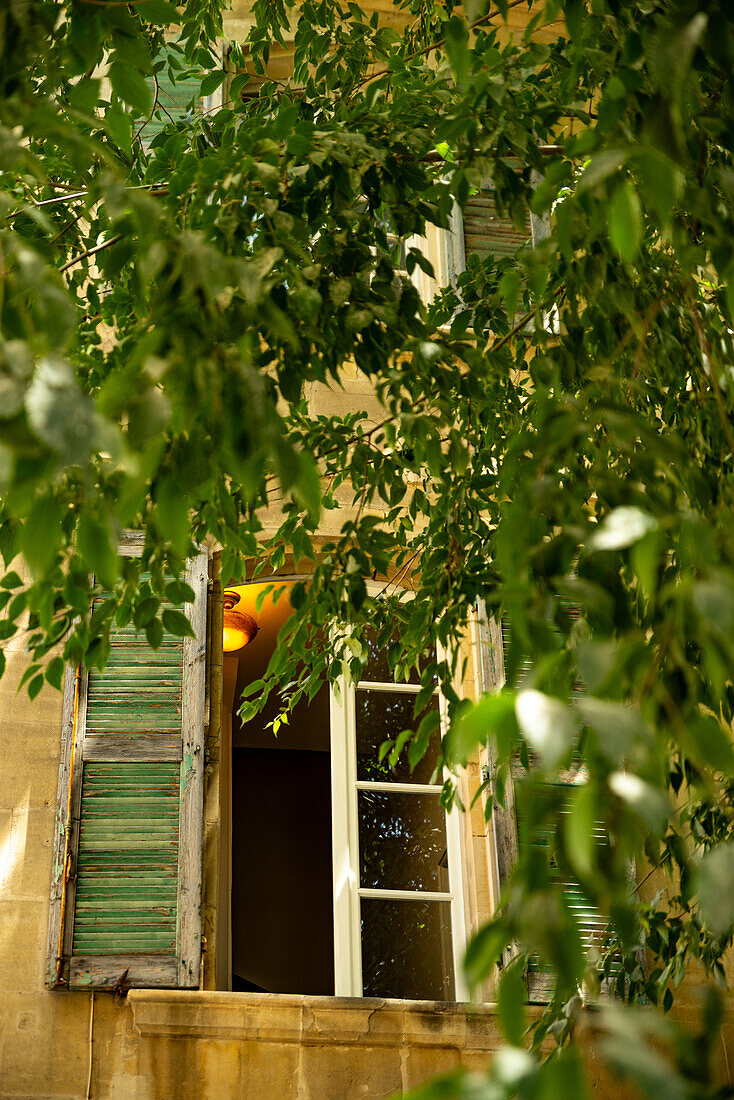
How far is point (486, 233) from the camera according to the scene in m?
6.58

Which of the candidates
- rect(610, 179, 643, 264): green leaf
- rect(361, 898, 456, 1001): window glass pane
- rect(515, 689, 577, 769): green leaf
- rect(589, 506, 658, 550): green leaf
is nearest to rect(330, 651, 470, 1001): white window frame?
rect(361, 898, 456, 1001): window glass pane

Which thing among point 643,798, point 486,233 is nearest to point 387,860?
point 486,233

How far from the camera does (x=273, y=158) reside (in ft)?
8.45

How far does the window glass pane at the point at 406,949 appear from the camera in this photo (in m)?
5.14

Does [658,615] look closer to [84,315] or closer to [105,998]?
[84,315]

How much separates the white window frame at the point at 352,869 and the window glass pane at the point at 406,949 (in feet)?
0.38

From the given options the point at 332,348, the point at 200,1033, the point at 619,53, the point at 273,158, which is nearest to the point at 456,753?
the point at 332,348

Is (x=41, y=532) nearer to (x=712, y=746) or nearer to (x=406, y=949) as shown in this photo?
(x=712, y=746)

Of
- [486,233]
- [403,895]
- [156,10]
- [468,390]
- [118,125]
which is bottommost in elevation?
[403,895]

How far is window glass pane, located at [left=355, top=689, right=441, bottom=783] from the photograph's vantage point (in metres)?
5.39

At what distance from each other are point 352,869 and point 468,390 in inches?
104

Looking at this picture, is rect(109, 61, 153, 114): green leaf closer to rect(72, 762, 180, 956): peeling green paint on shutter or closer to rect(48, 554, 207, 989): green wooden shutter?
rect(48, 554, 207, 989): green wooden shutter

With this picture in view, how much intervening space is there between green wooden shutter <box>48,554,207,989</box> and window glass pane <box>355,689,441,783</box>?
2.93 ft

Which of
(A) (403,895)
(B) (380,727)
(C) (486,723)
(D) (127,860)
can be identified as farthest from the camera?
(B) (380,727)
